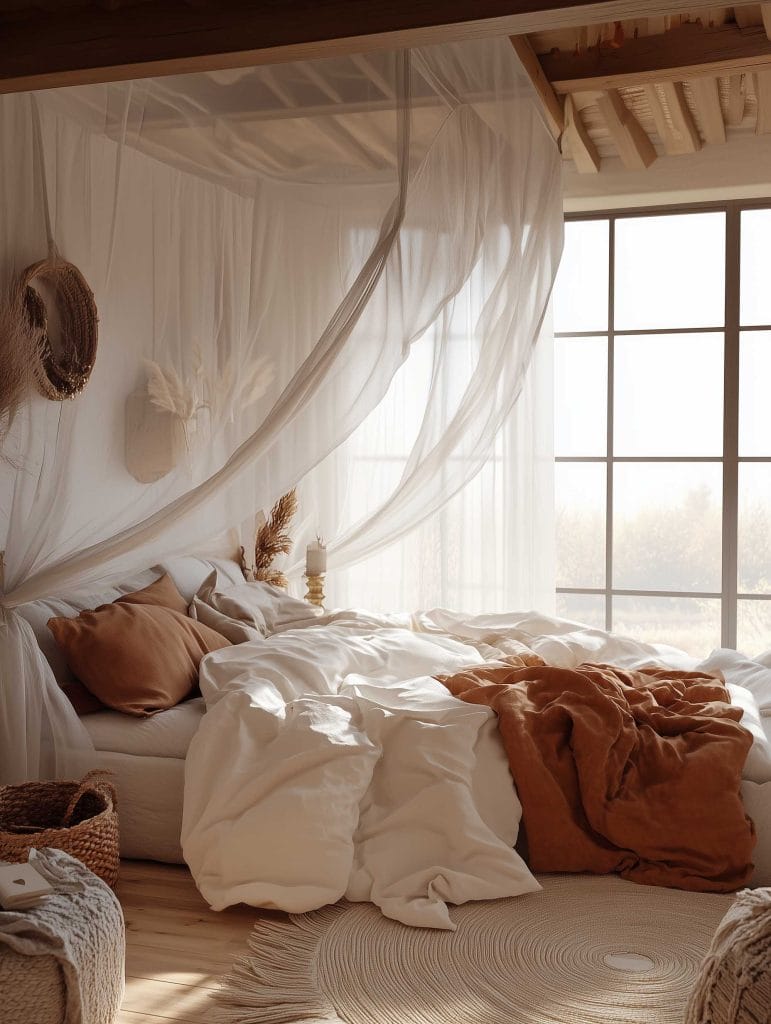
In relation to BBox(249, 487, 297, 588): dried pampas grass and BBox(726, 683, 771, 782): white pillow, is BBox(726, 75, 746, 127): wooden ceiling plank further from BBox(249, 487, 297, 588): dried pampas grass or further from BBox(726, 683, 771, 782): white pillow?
BBox(726, 683, 771, 782): white pillow

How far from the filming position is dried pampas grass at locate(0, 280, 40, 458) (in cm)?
290

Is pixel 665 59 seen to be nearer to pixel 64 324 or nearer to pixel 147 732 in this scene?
pixel 64 324

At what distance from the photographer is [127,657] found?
3.25m

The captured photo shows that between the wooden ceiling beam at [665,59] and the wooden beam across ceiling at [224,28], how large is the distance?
2.41 m

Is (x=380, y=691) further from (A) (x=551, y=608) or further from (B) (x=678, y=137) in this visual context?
(B) (x=678, y=137)

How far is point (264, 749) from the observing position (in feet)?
9.66

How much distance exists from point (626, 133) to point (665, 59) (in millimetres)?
786

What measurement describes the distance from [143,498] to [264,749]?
30.8 inches

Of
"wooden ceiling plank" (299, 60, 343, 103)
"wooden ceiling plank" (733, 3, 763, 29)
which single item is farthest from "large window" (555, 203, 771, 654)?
"wooden ceiling plank" (299, 60, 343, 103)

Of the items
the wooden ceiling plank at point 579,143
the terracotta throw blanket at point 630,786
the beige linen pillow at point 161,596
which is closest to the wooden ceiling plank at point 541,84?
the wooden ceiling plank at point 579,143

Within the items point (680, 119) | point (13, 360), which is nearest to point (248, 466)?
point (13, 360)

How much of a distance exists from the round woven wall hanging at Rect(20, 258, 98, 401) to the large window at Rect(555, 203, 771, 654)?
11.7ft

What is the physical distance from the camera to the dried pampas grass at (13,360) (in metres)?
2.90

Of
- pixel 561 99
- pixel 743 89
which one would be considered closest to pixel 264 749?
pixel 561 99
